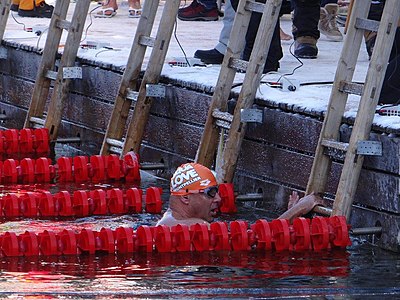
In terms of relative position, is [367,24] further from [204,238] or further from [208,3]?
[208,3]

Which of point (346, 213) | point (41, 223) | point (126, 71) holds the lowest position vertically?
point (41, 223)

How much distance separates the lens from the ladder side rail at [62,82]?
40.3ft

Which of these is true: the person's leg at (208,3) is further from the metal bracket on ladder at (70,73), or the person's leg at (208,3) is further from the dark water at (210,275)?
the dark water at (210,275)

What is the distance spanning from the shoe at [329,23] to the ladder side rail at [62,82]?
11.6ft

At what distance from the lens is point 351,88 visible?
8820 millimetres

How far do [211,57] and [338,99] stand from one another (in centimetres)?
350

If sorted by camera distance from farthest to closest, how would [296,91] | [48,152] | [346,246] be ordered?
[48,152] < [296,91] < [346,246]

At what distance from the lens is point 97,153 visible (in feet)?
41.6

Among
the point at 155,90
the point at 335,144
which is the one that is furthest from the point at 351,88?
the point at 155,90

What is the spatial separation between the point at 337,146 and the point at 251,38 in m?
2.63

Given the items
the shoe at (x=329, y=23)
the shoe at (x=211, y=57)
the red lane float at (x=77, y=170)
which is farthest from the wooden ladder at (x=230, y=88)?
the shoe at (x=329, y=23)

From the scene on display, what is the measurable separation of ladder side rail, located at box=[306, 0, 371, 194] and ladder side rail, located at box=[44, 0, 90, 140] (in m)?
4.00

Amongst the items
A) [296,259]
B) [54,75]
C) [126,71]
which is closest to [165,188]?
[126,71]

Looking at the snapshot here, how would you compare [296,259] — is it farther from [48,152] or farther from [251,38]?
[48,152]
